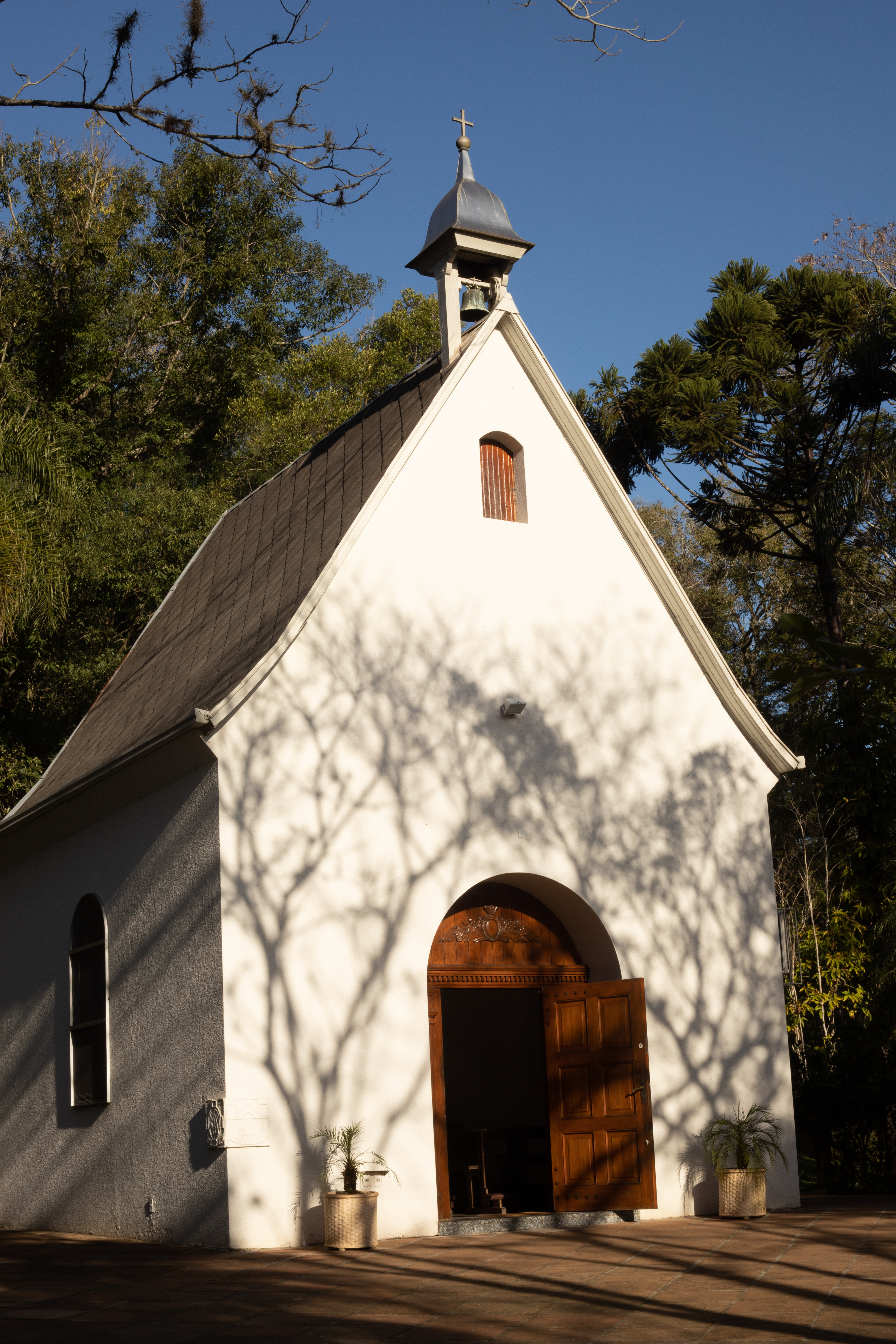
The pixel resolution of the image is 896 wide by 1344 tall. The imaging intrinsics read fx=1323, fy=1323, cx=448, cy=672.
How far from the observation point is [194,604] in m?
15.9

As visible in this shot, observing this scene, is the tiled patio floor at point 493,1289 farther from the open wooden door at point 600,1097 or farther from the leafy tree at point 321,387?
the leafy tree at point 321,387

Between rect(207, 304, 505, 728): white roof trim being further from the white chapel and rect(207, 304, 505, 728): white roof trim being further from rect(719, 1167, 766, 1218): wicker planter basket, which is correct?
rect(719, 1167, 766, 1218): wicker planter basket

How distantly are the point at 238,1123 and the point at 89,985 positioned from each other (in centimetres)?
342

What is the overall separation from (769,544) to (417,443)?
2177cm

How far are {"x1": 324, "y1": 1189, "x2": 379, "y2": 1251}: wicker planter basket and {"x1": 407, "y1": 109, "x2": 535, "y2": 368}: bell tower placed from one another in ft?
27.4

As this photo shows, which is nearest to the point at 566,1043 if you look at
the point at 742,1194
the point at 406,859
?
the point at 742,1194

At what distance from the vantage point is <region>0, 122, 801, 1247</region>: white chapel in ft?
35.0

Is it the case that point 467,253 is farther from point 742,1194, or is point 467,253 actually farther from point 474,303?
point 742,1194

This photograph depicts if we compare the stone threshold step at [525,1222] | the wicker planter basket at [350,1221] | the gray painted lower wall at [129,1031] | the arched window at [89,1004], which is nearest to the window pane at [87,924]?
the arched window at [89,1004]

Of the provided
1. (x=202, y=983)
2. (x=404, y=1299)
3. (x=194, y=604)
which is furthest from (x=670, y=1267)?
(x=194, y=604)

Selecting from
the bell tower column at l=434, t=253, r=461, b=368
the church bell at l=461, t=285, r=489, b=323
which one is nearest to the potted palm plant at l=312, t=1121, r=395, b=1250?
the bell tower column at l=434, t=253, r=461, b=368

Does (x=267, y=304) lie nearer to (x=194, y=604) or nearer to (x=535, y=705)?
(x=194, y=604)

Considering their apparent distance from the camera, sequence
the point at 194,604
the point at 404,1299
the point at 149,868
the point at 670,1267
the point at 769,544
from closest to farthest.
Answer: the point at 404,1299, the point at 670,1267, the point at 149,868, the point at 194,604, the point at 769,544

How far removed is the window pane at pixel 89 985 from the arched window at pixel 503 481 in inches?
224
